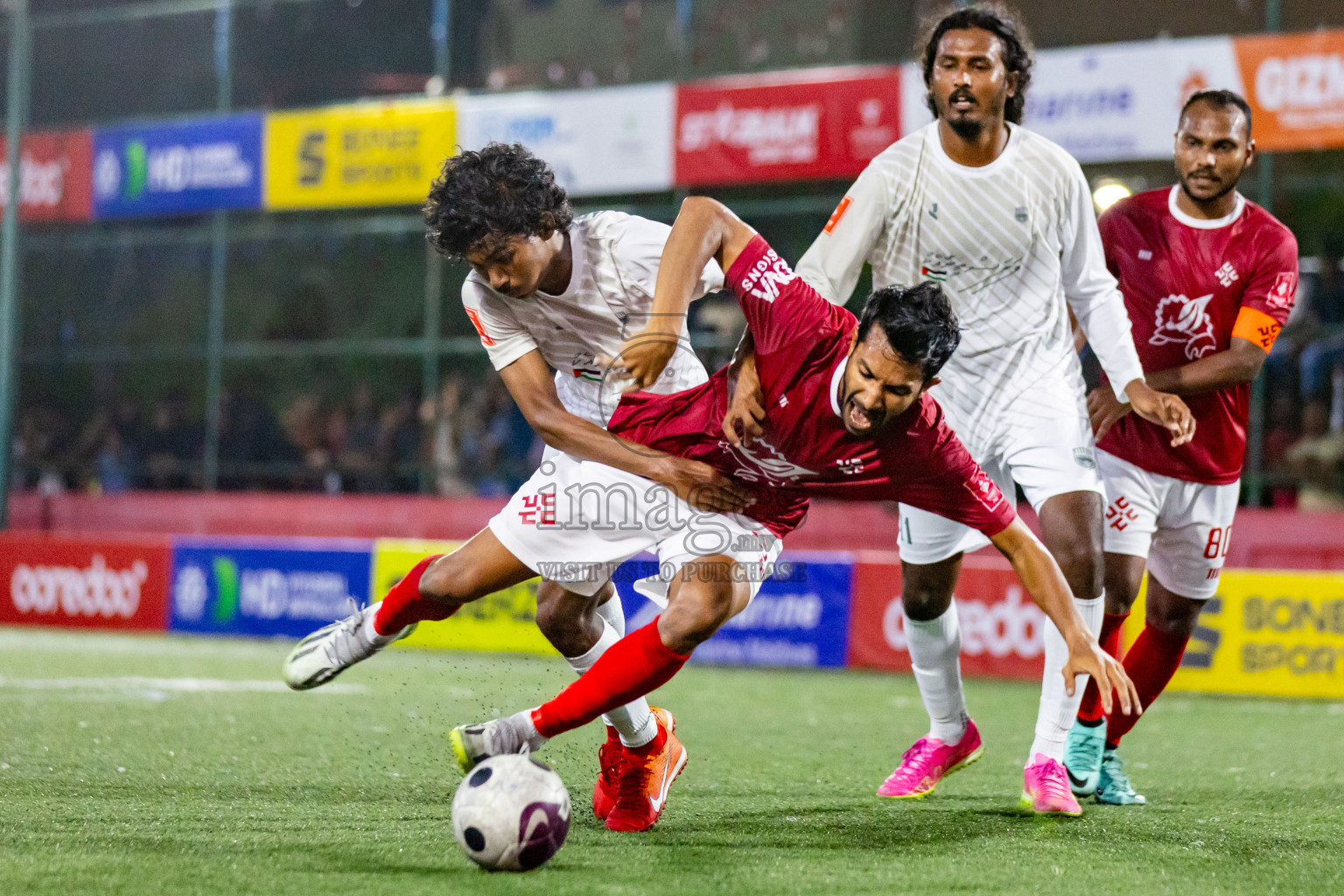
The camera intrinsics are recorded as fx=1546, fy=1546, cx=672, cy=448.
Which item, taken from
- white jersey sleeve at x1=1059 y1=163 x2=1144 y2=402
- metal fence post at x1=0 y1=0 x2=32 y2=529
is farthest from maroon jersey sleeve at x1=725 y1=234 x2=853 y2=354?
metal fence post at x1=0 y1=0 x2=32 y2=529

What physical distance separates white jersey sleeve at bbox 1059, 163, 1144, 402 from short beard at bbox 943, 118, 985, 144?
320 mm

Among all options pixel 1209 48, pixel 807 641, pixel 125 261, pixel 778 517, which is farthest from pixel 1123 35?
pixel 125 261

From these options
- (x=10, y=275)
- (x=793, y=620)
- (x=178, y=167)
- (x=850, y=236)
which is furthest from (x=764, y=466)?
(x=178, y=167)

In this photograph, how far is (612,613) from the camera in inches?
188

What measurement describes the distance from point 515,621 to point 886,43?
7.75 metres

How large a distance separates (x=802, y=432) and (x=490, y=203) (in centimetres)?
101

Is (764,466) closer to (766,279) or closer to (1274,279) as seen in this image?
(766,279)

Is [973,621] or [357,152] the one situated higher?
[357,152]

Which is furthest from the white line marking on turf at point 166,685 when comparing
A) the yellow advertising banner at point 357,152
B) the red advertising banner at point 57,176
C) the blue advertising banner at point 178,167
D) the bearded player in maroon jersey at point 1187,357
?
the red advertising banner at point 57,176

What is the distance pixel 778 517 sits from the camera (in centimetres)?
424

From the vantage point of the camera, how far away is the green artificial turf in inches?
138

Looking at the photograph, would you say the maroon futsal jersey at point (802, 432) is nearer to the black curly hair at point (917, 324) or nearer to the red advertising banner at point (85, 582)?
the black curly hair at point (917, 324)

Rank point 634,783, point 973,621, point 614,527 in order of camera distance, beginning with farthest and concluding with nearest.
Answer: point 973,621 → point 634,783 → point 614,527

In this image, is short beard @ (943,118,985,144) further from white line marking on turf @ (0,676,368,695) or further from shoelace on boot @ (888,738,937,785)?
white line marking on turf @ (0,676,368,695)
